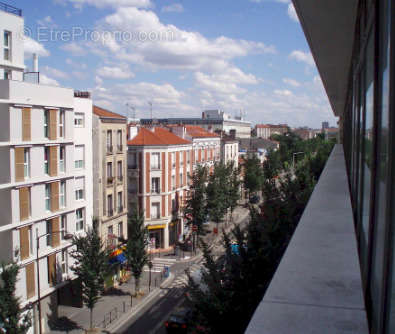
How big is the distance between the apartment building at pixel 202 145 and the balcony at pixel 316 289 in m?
36.0

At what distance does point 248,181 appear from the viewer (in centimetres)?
4825

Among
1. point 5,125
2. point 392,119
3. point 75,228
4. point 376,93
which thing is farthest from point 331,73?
point 75,228

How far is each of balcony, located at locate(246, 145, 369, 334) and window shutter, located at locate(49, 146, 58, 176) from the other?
704 inches

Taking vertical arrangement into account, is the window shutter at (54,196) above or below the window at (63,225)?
above

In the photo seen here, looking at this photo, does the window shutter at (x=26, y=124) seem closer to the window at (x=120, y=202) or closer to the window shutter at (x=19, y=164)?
the window shutter at (x=19, y=164)

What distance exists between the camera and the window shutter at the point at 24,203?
17.8 m

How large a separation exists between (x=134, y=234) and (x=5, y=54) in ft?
41.1

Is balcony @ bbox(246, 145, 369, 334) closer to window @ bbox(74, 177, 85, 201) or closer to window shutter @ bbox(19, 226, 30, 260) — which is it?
window shutter @ bbox(19, 226, 30, 260)

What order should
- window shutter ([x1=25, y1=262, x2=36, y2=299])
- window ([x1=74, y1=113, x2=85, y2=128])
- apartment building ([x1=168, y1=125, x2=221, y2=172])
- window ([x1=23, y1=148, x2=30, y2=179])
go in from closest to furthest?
1. window shutter ([x1=25, y1=262, x2=36, y2=299])
2. window ([x1=23, y1=148, x2=30, y2=179])
3. window ([x1=74, y1=113, x2=85, y2=128])
4. apartment building ([x1=168, y1=125, x2=221, y2=172])

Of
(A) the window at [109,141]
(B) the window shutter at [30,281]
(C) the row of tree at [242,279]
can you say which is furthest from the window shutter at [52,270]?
(C) the row of tree at [242,279]

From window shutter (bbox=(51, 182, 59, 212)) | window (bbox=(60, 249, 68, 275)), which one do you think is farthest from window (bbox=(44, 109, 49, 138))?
window (bbox=(60, 249, 68, 275))

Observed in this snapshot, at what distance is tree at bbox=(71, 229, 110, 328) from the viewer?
1989 cm

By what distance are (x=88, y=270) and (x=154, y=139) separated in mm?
17420

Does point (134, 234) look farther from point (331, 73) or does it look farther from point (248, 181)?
point (248, 181)
